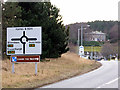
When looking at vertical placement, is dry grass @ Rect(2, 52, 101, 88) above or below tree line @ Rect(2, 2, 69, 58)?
below

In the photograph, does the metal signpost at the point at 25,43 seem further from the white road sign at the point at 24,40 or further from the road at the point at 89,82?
the road at the point at 89,82

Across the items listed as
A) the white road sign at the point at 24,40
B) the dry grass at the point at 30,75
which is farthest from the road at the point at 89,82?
the white road sign at the point at 24,40

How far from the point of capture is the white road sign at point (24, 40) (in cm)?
2448

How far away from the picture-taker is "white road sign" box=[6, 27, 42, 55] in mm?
24484

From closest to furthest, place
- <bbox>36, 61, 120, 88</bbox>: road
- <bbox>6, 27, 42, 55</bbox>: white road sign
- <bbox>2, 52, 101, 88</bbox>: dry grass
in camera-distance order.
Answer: <bbox>36, 61, 120, 88</bbox>: road → <bbox>2, 52, 101, 88</bbox>: dry grass → <bbox>6, 27, 42, 55</bbox>: white road sign

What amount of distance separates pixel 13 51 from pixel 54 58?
1856 cm

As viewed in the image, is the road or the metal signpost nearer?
the road

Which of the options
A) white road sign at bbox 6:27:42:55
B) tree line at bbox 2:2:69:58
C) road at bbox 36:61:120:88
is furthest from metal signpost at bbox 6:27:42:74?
tree line at bbox 2:2:69:58

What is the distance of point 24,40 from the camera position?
80.9ft

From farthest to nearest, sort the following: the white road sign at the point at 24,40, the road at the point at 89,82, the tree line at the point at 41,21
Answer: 1. the tree line at the point at 41,21
2. the white road sign at the point at 24,40
3. the road at the point at 89,82

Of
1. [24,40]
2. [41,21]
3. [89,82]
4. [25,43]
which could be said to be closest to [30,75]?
[25,43]

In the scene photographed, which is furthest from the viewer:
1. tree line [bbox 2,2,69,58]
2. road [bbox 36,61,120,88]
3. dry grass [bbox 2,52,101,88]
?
tree line [bbox 2,2,69,58]

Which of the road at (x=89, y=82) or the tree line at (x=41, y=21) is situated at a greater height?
the tree line at (x=41, y=21)

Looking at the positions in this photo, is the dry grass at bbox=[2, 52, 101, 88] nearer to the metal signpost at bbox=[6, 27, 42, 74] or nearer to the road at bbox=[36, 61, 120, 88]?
the road at bbox=[36, 61, 120, 88]
